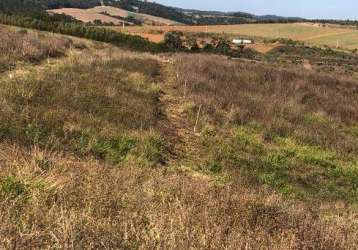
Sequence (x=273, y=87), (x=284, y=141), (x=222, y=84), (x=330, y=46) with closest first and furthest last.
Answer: (x=284, y=141) < (x=222, y=84) < (x=273, y=87) < (x=330, y=46)

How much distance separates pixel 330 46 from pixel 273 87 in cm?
8020

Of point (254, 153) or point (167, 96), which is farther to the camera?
point (167, 96)

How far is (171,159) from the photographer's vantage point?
9.92m

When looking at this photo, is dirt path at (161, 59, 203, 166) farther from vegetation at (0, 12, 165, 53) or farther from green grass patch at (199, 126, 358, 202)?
vegetation at (0, 12, 165, 53)

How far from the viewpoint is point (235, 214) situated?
495 cm

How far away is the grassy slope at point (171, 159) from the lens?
413 centimetres

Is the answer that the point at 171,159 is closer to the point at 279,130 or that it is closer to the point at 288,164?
the point at 288,164

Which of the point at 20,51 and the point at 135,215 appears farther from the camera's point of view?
the point at 20,51

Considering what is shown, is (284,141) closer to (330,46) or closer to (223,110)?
(223,110)

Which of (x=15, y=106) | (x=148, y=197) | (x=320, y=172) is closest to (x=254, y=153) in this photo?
(x=320, y=172)

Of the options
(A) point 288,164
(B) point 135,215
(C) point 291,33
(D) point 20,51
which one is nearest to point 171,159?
(A) point 288,164

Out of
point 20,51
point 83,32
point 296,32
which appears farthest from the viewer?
point 296,32

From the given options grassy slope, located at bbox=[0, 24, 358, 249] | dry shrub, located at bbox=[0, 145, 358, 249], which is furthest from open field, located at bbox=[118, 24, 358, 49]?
dry shrub, located at bbox=[0, 145, 358, 249]

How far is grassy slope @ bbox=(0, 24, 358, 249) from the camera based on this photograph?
4.13 meters
